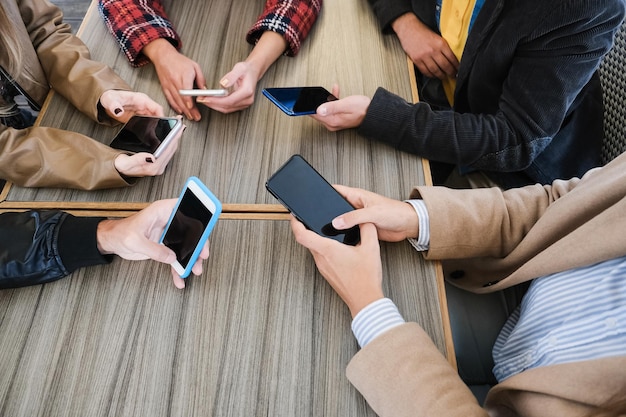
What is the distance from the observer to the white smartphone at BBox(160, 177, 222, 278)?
27.7 inches

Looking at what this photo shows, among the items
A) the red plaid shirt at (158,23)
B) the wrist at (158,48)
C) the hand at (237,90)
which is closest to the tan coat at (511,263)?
the hand at (237,90)

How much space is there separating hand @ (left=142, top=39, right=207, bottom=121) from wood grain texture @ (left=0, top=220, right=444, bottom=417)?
35 centimetres

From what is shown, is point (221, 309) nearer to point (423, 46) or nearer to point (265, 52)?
point (265, 52)

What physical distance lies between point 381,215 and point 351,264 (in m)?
0.11

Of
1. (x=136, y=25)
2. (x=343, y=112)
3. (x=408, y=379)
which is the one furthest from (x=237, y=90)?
(x=408, y=379)

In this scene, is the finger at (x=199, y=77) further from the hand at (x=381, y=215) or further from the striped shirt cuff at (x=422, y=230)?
the striped shirt cuff at (x=422, y=230)

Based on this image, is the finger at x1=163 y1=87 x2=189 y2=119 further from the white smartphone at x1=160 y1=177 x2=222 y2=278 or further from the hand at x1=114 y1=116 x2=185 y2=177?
the white smartphone at x1=160 y1=177 x2=222 y2=278

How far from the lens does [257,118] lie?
3.17 ft

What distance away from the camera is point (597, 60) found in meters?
0.84

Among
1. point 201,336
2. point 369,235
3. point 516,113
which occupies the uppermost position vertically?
point 516,113

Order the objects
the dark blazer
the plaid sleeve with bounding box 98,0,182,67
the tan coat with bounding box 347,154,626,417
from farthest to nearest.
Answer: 1. the plaid sleeve with bounding box 98,0,182,67
2. the dark blazer
3. the tan coat with bounding box 347,154,626,417

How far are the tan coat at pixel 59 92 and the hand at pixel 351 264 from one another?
0.41m

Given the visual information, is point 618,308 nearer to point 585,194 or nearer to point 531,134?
point 585,194

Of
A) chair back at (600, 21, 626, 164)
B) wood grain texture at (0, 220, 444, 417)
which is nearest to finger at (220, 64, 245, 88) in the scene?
wood grain texture at (0, 220, 444, 417)
